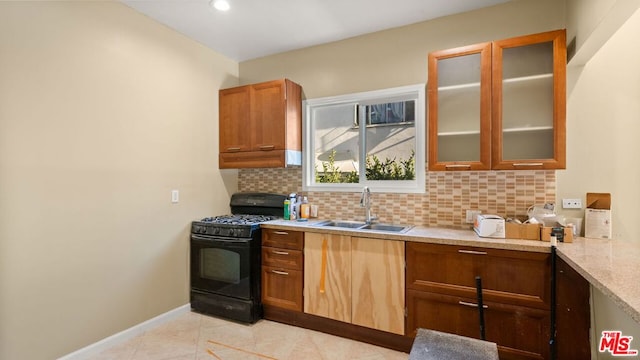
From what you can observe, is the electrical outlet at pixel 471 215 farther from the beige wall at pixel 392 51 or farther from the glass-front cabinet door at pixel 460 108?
the beige wall at pixel 392 51

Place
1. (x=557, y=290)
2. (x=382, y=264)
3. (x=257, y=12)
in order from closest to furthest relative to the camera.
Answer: (x=557, y=290) → (x=382, y=264) → (x=257, y=12)

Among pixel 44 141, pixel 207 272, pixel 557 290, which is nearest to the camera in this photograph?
pixel 557 290

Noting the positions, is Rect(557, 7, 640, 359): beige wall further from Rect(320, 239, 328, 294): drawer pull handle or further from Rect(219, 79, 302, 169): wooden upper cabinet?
Rect(219, 79, 302, 169): wooden upper cabinet

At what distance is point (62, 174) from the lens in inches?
86.5

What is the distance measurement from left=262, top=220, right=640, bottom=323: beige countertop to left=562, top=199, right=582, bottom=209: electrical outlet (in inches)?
10.8

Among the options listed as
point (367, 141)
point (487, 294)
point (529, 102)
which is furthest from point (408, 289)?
point (529, 102)

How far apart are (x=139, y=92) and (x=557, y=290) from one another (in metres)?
3.49

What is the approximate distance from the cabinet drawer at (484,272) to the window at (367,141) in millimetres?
765

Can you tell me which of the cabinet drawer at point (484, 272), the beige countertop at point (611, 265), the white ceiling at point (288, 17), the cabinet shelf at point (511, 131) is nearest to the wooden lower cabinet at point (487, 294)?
the cabinet drawer at point (484, 272)

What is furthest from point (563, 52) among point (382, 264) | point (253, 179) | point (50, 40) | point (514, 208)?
point (50, 40)

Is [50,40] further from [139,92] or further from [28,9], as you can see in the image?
[139,92]

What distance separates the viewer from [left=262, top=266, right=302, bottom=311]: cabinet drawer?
280 cm

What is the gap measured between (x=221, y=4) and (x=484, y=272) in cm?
285

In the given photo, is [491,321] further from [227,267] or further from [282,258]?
[227,267]
